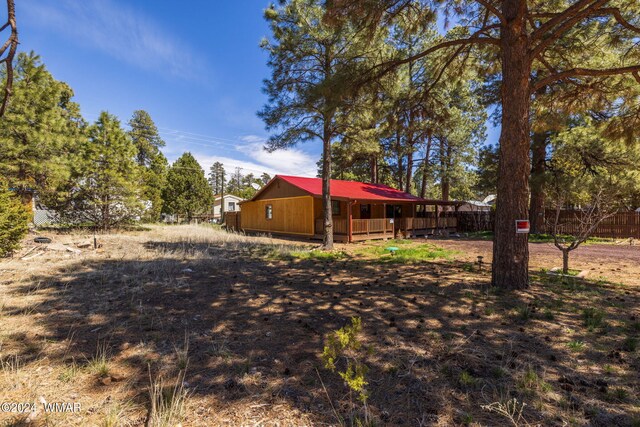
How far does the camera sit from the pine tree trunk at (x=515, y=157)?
5.09 meters

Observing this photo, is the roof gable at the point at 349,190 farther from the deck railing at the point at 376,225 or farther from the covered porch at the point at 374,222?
the deck railing at the point at 376,225

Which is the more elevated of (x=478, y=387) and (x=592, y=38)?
(x=592, y=38)

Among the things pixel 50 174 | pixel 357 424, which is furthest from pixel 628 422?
pixel 50 174

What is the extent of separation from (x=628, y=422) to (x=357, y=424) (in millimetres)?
1794

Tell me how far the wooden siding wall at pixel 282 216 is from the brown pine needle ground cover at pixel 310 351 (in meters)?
11.9

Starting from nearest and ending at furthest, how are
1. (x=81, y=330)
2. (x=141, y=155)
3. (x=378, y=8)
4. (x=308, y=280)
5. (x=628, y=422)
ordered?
1. (x=628, y=422)
2. (x=81, y=330)
3. (x=378, y=8)
4. (x=308, y=280)
5. (x=141, y=155)

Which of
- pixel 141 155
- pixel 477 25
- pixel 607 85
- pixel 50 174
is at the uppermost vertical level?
pixel 141 155

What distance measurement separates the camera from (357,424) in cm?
198

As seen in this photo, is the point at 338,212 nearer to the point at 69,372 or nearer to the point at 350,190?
the point at 350,190

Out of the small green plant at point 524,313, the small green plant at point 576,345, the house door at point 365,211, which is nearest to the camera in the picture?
the small green plant at point 576,345

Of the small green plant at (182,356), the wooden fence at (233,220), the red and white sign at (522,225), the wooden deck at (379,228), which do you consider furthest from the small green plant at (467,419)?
the wooden fence at (233,220)

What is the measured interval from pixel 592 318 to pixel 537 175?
14.2 meters

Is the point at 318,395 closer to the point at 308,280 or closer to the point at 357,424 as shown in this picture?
the point at 357,424

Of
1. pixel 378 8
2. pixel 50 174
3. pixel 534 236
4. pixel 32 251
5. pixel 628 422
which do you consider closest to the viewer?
pixel 628 422
